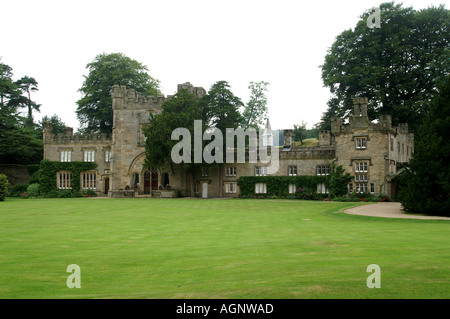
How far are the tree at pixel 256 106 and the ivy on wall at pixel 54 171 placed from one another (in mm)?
26587

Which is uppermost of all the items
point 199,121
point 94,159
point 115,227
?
point 199,121

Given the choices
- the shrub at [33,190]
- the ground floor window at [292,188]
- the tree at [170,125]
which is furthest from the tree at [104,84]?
the ground floor window at [292,188]

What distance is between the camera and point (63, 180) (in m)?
52.3

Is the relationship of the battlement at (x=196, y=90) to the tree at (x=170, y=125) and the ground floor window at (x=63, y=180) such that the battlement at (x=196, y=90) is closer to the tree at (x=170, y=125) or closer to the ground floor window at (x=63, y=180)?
the tree at (x=170, y=125)

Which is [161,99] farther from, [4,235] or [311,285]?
[311,285]

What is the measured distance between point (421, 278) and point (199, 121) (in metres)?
36.9

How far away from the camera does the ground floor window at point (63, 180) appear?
52.2 m

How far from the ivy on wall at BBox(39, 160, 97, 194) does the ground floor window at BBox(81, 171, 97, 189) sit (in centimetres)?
54

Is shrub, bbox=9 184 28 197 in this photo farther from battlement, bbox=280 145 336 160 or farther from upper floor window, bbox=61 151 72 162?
battlement, bbox=280 145 336 160

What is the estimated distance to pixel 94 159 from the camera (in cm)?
5372

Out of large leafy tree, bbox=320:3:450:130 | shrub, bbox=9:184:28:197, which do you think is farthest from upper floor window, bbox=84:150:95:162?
large leafy tree, bbox=320:3:450:130

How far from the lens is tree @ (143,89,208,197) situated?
43.6m

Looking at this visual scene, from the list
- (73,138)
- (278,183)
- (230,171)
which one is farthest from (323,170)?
(73,138)
